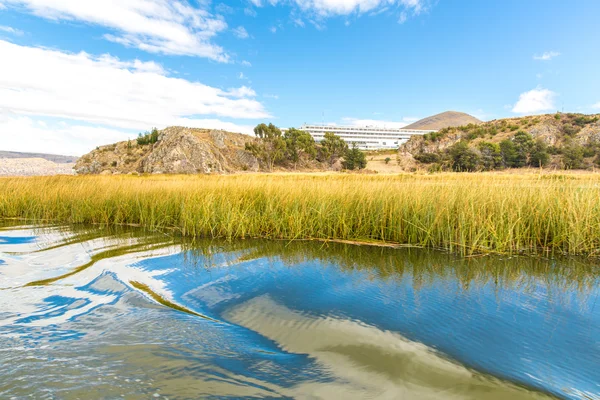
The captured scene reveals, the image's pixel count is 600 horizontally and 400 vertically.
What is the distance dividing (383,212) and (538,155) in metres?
53.9

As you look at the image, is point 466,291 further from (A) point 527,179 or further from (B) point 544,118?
(B) point 544,118

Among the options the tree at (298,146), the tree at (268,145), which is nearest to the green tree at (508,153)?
the tree at (298,146)

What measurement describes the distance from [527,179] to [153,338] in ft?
32.0

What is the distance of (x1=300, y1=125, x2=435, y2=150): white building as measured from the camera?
5182 inches

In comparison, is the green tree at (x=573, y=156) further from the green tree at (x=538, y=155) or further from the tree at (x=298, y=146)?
the tree at (x=298, y=146)

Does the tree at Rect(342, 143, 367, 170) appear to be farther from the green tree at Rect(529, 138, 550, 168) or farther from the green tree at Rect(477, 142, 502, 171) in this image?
the green tree at Rect(529, 138, 550, 168)

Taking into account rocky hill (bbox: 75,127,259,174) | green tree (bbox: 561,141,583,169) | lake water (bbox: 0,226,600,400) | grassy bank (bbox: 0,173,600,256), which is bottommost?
lake water (bbox: 0,226,600,400)

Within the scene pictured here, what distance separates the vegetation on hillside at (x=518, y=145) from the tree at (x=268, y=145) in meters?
26.8

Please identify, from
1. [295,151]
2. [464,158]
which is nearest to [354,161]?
[295,151]

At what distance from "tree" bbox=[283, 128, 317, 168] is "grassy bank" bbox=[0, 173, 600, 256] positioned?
202 ft

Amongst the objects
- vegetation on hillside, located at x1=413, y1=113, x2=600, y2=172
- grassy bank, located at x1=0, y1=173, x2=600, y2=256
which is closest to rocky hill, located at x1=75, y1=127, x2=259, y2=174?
vegetation on hillside, located at x1=413, y1=113, x2=600, y2=172

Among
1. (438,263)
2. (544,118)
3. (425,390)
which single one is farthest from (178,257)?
(544,118)

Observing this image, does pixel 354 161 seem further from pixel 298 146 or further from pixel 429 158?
pixel 429 158

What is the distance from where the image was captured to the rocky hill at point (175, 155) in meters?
55.0
